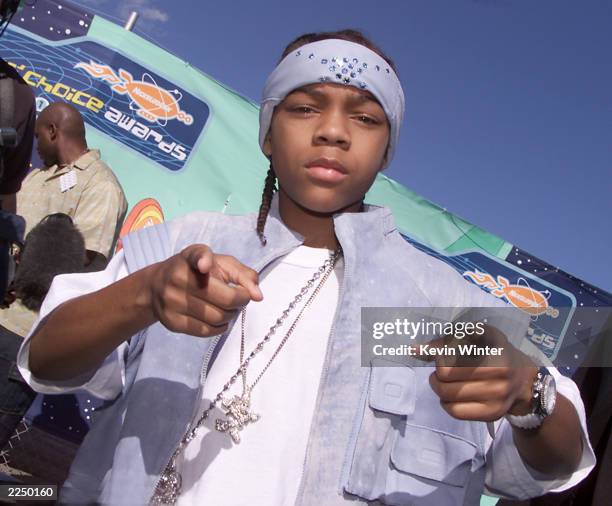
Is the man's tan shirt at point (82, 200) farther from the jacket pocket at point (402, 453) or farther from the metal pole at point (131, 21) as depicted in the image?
the jacket pocket at point (402, 453)

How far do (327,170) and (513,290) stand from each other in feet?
13.1

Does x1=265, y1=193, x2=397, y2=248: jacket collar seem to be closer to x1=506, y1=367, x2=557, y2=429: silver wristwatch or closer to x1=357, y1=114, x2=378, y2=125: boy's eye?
x1=357, y1=114, x2=378, y2=125: boy's eye

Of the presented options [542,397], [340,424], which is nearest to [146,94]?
[340,424]

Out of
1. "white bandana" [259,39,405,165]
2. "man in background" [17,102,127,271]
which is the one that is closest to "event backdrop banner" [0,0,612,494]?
"man in background" [17,102,127,271]

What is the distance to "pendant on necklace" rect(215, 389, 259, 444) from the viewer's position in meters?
1.22

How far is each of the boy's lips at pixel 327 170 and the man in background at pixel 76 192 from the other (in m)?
2.16

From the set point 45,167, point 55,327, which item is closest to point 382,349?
point 55,327

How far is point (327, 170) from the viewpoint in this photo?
1.37 meters

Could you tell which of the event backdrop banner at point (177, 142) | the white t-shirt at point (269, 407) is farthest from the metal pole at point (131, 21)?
the white t-shirt at point (269, 407)

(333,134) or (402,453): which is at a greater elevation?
(333,134)

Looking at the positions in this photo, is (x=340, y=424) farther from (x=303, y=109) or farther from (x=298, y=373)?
(x=303, y=109)

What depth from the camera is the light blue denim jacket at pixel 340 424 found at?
3.85 feet

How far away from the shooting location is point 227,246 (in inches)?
55.7

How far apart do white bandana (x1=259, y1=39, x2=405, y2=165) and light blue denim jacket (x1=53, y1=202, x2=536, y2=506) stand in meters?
0.44
